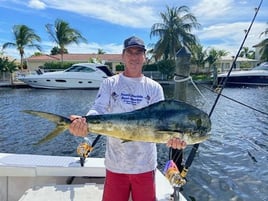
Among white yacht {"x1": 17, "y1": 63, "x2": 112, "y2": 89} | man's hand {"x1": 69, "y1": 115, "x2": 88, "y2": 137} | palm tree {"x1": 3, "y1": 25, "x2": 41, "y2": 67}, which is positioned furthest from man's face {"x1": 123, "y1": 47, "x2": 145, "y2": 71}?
palm tree {"x1": 3, "y1": 25, "x2": 41, "y2": 67}

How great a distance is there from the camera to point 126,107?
2.45m

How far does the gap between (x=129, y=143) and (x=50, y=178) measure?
64.4 inches

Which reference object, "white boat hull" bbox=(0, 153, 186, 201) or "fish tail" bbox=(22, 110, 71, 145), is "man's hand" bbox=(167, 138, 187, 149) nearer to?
"fish tail" bbox=(22, 110, 71, 145)

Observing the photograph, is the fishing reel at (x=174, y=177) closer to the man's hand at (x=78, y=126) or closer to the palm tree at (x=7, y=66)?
the man's hand at (x=78, y=126)

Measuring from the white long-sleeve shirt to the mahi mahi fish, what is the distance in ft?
0.80

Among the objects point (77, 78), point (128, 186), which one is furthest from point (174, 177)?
point (77, 78)

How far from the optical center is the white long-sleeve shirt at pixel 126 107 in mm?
2461

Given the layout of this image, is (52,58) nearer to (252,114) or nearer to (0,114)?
(0,114)

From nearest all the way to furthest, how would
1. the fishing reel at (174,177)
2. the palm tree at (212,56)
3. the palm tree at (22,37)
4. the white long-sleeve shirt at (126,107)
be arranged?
1. the white long-sleeve shirt at (126,107)
2. the fishing reel at (174,177)
3. the palm tree at (22,37)
4. the palm tree at (212,56)

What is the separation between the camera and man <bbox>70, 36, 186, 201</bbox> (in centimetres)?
246

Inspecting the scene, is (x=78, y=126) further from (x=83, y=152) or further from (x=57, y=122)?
(x=83, y=152)

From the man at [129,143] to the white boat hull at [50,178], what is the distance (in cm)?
78

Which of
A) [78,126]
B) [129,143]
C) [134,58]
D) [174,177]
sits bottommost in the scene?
[174,177]

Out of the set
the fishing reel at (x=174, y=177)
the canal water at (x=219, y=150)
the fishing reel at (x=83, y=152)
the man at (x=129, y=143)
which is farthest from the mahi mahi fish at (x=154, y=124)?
the canal water at (x=219, y=150)
